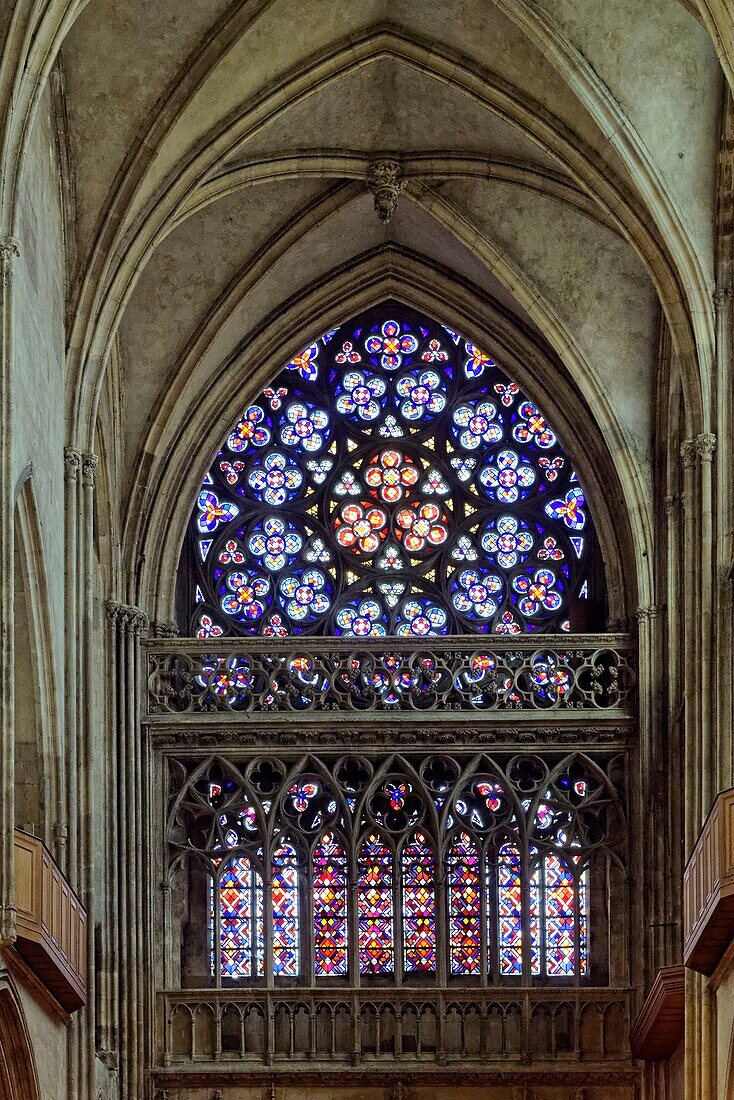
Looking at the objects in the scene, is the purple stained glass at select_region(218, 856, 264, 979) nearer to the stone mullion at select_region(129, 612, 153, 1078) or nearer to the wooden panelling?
the stone mullion at select_region(129, 612, 153, 1078)

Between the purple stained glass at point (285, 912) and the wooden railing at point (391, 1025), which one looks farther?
the purple stained glass at point (285, 912)

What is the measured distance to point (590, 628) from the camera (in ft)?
92.6

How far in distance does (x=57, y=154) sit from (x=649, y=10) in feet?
16.9

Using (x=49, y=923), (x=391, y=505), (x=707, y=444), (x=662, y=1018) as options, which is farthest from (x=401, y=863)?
(x=49, y=923)

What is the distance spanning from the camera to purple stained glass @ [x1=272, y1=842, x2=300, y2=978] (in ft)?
88.4

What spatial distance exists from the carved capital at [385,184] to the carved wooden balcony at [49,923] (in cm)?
791

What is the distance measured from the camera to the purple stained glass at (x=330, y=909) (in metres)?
26.9

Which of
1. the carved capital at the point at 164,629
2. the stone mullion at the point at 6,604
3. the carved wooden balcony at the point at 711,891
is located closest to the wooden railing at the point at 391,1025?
the carved capital at the point at 164,629

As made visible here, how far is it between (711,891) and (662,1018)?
4.41m

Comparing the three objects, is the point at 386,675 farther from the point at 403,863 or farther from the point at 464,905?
the point at 464,905

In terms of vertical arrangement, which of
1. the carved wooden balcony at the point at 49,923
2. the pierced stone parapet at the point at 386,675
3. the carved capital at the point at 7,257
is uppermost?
the carved capital at the point at 7,257

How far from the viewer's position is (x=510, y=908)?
27.1 metres

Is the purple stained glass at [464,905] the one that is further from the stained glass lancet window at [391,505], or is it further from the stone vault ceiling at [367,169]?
the stone vault ceiling at [367,169]

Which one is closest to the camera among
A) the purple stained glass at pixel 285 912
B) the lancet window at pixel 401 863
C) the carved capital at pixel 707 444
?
the carved capital at pixel 707 444
